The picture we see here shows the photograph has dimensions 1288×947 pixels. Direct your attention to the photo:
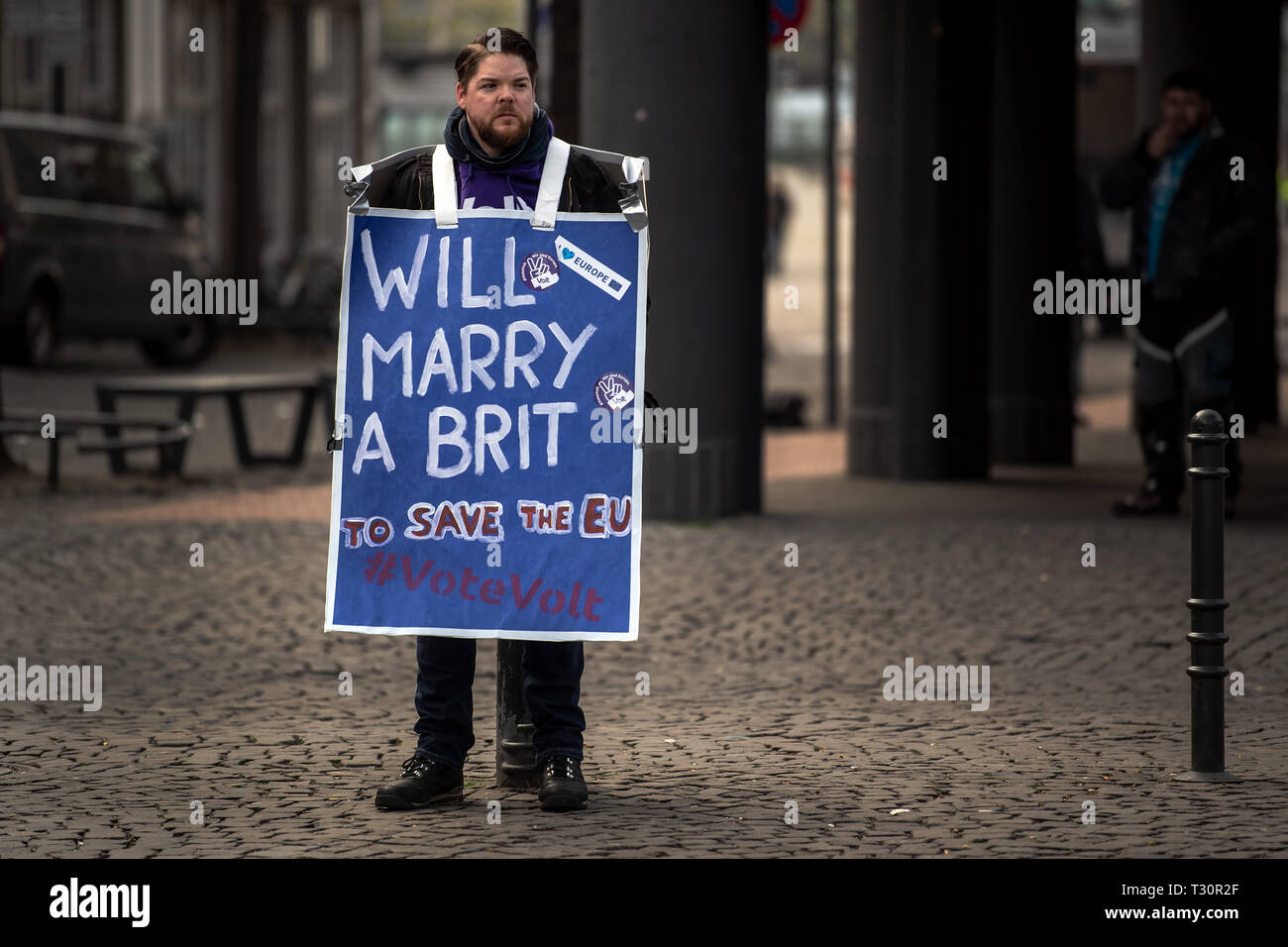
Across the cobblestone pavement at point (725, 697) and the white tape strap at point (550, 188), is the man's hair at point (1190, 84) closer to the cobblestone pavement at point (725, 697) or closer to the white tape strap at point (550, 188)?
the cobblestone pavement at point (725, 697)

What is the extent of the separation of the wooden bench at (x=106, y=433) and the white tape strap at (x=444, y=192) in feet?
22.3

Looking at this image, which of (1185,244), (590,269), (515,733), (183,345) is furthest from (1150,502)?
(183,345)

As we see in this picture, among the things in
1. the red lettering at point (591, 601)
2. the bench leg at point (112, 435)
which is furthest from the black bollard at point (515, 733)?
the bench leg at point (112, 435)

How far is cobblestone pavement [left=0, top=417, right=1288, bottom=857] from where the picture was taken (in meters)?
5.52

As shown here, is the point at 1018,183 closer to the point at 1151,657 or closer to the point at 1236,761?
the point at 1151,657

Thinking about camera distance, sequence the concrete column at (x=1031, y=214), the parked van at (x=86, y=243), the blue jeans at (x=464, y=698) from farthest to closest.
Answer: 1. the parked van at (x=86, y=243)
2. the concrete column at (x=1031, y=214)
3. the blue jeans at (x=464, y=698)

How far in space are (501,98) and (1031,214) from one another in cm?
884

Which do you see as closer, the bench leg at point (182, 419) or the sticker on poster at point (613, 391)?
the sticker on poster at point (613, 391)

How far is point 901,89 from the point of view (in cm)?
1284

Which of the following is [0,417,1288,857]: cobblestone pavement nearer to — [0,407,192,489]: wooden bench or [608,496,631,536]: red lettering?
[0,407,192,489]: wooden bench

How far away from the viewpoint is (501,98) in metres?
5.55

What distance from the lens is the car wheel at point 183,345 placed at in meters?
21.8

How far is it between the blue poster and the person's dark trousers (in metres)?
5.47
